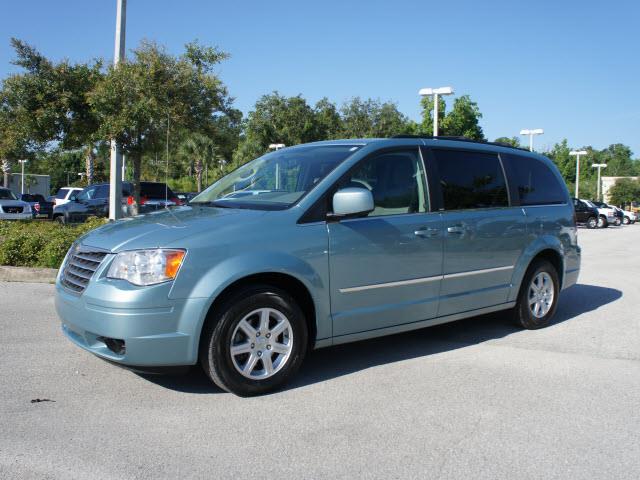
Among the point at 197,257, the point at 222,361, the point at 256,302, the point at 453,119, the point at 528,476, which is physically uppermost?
the point at 453,119

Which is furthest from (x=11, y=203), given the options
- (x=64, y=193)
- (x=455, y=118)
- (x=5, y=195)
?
(x=455, y=118)

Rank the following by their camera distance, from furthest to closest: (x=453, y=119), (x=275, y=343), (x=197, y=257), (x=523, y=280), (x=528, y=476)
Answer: (x=453, y=119), (x=523, y=280), (x=275, y=343), (x=197, y=257), (x=528, y=476)

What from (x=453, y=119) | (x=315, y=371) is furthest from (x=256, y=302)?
(x=453, y=119)

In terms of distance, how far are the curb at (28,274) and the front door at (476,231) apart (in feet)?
19.8

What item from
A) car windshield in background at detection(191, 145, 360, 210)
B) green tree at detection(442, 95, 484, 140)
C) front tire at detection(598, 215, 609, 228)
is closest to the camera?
car windshield in background at detection(191, 145, 360, 210)

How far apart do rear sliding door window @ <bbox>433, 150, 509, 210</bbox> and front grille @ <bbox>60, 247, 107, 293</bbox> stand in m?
2.96

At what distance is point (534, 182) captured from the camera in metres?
6.47

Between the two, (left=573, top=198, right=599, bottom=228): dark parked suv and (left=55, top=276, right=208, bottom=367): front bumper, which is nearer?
(left=55, top=276, right=208, bottom=367): front bumper

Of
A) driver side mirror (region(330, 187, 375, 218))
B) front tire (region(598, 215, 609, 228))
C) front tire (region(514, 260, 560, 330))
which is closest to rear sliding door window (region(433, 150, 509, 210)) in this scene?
front tire (region(514, 260, 560, 330))

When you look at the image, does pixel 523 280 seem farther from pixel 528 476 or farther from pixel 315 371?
pixel 528 476

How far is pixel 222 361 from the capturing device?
4.02 metres

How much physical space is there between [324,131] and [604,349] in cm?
4289

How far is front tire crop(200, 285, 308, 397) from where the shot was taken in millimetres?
4000

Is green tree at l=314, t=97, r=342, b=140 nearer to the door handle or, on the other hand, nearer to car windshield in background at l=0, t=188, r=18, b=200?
car windshield in background at l=0, t=188, r=18, b=200
